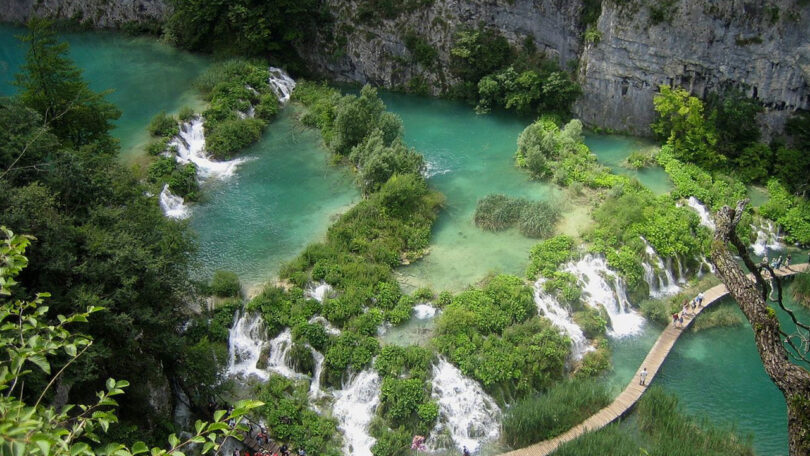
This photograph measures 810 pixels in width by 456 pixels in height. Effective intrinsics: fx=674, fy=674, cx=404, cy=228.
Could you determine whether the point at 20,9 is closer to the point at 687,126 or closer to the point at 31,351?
the point at 687,126

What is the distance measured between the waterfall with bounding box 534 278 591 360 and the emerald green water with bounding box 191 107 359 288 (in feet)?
29.6

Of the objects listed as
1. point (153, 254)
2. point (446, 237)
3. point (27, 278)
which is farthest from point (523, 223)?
point (27, 278)

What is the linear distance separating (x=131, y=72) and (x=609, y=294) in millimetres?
30272

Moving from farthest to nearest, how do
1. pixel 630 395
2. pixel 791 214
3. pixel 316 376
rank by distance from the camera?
1. pixel 791 214
2. pixel 316 376
3. pixel 630 395

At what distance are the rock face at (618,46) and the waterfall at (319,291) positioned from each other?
719 inches

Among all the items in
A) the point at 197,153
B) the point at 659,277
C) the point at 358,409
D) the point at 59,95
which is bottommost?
the point at 358,409

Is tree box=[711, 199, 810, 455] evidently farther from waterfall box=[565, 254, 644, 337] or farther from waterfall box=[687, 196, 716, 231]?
waterfall box=[687, 196, 716, 231]

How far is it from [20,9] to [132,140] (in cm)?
2231

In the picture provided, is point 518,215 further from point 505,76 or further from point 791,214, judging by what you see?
point 791,214

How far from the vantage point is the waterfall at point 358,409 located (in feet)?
63.9

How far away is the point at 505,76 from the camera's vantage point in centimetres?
3584

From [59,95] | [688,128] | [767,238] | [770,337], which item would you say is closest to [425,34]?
[688,128]

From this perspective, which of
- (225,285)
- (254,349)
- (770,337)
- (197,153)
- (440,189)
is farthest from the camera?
(197,153)

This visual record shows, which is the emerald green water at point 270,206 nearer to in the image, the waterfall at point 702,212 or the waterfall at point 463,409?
the waterfall at point 463,409
